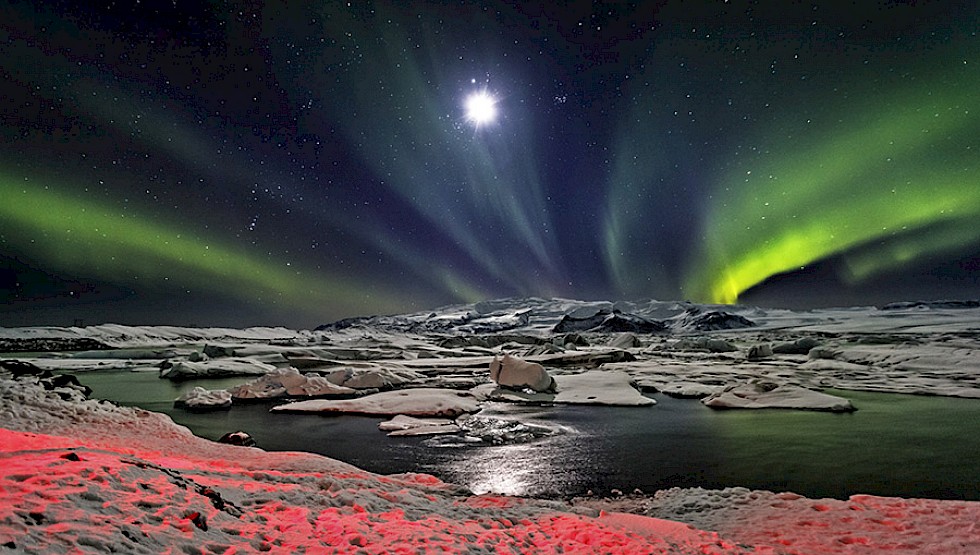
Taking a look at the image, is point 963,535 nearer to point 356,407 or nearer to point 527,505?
point 527,505

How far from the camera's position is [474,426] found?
10.5m

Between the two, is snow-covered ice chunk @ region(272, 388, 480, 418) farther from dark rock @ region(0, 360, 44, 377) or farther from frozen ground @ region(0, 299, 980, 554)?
dark rock @ region(0, 360, 44, 377)

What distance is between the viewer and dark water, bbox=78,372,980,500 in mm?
6781

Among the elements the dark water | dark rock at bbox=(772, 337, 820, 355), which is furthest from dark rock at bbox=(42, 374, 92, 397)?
dark rock at bbox=(772, 337, 820, 355)

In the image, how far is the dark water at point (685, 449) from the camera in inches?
267


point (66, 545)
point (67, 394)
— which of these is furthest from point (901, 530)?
point (67, 394)

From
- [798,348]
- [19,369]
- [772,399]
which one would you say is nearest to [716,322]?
[798,348]

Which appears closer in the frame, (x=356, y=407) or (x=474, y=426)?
(x=474, y=426)

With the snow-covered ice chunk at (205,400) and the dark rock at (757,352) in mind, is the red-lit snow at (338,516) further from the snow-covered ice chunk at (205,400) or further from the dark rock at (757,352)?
the dark rock at (757,352)

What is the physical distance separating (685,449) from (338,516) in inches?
276

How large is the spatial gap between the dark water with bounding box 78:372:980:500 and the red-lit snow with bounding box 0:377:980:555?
3.34 feet

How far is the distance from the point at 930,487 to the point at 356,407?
39.1 feet

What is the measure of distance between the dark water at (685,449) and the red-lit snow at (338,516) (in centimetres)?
102

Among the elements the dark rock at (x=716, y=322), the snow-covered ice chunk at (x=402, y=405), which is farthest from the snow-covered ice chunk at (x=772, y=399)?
the dark rock at (x=716, y=322)
